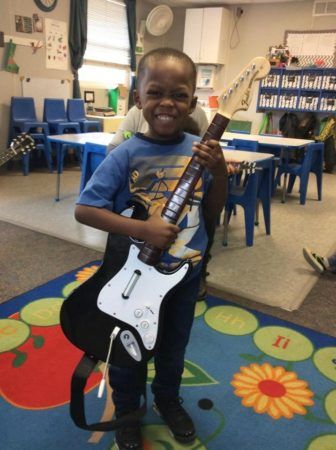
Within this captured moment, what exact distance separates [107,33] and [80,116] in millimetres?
1623

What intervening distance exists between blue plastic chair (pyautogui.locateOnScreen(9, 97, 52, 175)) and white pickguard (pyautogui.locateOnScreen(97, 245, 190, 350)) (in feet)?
13.1

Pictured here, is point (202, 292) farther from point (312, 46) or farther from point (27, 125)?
point (312, 46)

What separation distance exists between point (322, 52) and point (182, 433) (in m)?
6.21

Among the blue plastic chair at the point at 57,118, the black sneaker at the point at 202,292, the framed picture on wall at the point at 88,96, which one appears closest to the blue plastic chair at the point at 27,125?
the blue plastic chair at the point at 57,118

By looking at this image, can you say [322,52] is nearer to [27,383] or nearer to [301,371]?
[301,371]

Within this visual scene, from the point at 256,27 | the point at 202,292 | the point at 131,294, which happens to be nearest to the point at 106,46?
the point at 256,27

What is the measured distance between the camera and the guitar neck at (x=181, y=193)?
35.5 inches

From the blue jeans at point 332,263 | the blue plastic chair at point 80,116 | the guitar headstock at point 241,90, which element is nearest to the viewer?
the guitar headstock at point 241,90

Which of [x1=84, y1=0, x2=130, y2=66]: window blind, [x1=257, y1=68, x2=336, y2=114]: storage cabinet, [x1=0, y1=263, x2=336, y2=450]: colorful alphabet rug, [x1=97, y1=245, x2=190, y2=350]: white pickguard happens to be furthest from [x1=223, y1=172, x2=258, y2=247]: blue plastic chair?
[x1=84, y1=0, x2=130, y2=66]: window blind

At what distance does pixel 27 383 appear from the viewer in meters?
1.36

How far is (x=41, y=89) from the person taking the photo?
5.14 m

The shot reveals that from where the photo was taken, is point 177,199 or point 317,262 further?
point 317,262

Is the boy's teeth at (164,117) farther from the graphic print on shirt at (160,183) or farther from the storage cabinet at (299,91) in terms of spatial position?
the storage cabinet at (299,91)

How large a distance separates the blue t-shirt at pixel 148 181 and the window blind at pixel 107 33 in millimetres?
5458
